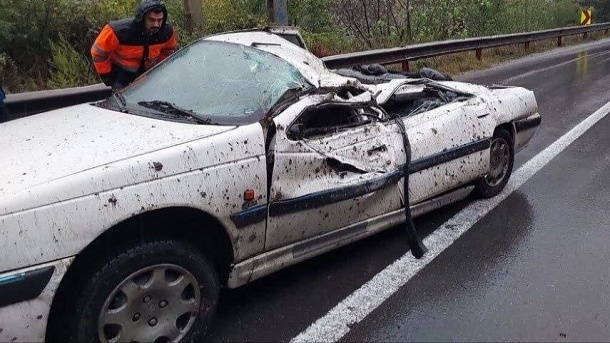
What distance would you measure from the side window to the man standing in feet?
7.11

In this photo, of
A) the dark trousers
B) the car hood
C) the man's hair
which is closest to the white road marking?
the car hood

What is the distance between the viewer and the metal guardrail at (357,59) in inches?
221

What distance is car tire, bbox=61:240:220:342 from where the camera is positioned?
2520mm

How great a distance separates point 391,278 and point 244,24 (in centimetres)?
914

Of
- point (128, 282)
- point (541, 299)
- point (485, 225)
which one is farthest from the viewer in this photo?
point (485, 225)

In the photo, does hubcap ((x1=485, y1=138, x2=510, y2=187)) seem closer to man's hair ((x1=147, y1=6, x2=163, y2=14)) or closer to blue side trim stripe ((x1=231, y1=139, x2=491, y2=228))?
blue side trim stripe ((x1=231, y1=139, x2=491, y2=228))

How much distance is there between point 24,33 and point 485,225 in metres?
6.39

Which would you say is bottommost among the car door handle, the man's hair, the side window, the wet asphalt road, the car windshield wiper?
the wet asphalt road

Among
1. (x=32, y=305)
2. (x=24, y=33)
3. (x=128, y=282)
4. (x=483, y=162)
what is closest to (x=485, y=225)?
(x=483, y=162)

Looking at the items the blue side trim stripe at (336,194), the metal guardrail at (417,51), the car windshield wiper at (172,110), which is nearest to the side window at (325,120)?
the blue side trim stripe at (336,194)

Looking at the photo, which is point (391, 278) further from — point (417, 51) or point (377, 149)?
point (417, 51)

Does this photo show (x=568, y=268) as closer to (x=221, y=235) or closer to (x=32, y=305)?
(x=221, y=235)

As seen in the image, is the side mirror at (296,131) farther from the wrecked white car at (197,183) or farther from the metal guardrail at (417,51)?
the metal guardrail at (417,51)

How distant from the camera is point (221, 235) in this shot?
3.01 meters
